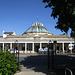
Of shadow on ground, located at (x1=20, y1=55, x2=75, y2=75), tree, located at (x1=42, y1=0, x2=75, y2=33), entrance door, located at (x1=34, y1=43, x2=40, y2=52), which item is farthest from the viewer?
entrance door, located at (x1=34, y1=43, x2=40, y2=52)

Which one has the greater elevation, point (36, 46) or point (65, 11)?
point (65, 11)

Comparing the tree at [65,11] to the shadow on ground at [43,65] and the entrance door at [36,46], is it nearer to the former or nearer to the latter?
the shadow on ground at [43,65]

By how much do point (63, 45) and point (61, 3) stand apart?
1318 inches

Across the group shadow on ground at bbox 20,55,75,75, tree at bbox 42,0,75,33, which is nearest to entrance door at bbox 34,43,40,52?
shadow on ground at bbox 20,55,75,75

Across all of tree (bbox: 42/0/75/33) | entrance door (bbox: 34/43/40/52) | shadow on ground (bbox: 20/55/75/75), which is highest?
tree (bbox: 42/0/75/33)

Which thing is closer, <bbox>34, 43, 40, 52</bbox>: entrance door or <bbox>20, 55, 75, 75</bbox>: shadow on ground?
<bbox>20, 55, 75, 75</bbox>: shadow on ground

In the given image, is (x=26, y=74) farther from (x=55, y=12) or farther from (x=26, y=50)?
(x=26, y=50)

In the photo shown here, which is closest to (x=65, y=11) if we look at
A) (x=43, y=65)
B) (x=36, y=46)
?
(x=43, y=65)

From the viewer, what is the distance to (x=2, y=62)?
312 inches

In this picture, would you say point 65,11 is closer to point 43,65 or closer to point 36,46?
point 43,65

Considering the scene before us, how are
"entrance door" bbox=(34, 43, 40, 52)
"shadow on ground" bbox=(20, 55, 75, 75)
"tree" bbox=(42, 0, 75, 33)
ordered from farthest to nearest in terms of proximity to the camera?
"entrance door" bbox=(34, 43, 40, 52) < "shadow on ground" bbox=(20, 55, 75, 75) < "tree" bbox=(42, 0, 75, 33)

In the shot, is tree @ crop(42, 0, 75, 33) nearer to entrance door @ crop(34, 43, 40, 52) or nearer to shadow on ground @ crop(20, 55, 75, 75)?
shadow on ground @ crop(20, 55, 75, 75)

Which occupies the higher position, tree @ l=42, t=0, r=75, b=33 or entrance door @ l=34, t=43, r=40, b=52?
tree @ l=42, t=0, r=75, b=33

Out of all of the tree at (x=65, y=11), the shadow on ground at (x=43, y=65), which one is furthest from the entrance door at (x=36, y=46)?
the tree at (x=65, y=11)
